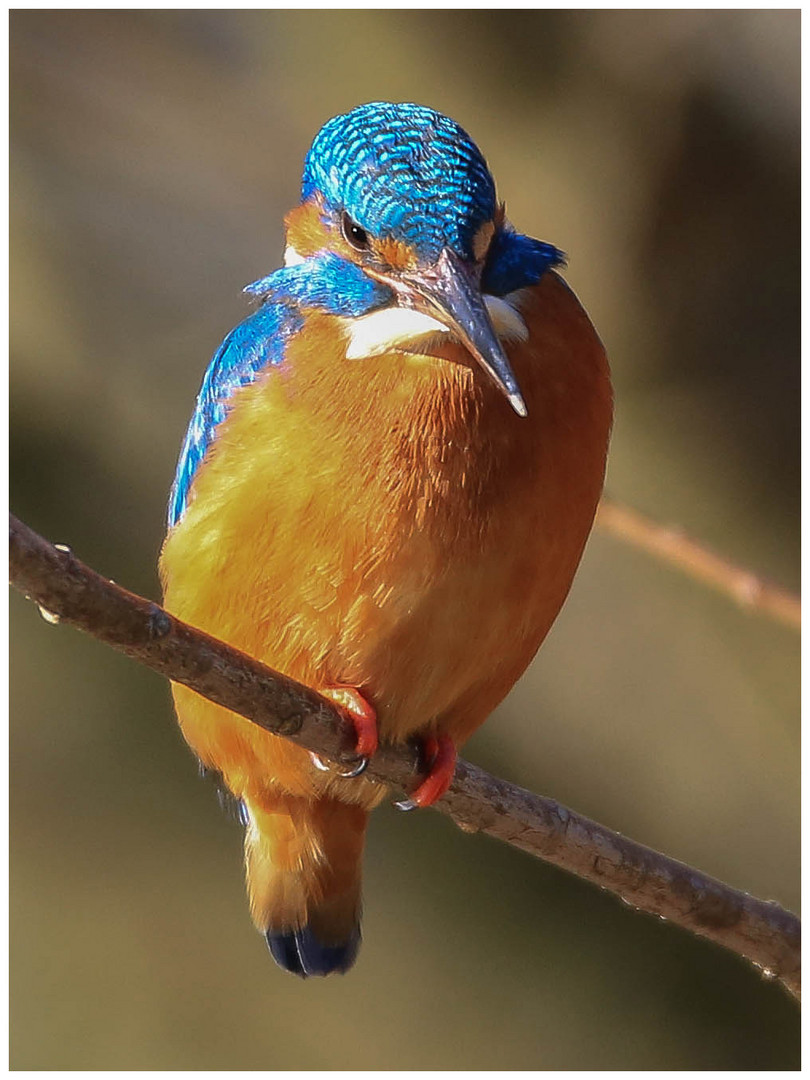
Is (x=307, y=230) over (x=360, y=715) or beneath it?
over

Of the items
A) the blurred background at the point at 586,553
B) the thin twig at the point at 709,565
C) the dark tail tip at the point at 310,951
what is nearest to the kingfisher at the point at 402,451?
the thin twig at the point at 709,565

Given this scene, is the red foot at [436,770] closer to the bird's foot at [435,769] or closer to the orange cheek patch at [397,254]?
the bird's foot at [435,769]

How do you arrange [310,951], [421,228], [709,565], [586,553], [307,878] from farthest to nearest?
1. [586,553]
2. [310,951]
3. [307,878]
4. [421,228]
5. [709,565]

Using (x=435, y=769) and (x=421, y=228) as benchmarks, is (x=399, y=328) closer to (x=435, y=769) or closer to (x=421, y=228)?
(x=421, y=228)

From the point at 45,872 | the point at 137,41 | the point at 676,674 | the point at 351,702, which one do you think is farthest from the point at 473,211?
the point at 45,872

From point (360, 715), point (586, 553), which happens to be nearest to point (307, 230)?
point (360, 715)
